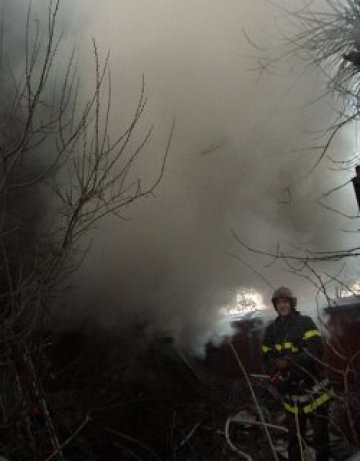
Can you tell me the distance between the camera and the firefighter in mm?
4172

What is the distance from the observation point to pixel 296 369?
→ 4.25 m

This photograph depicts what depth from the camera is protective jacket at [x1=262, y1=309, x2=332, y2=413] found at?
4194 mm

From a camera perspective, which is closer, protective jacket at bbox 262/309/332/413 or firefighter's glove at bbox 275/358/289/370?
protective jacket at bbox 262/309/332/413

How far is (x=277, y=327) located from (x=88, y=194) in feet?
8.98

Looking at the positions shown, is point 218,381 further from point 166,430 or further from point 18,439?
point 18,439

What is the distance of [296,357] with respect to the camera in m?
4.26

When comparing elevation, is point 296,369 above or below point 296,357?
below

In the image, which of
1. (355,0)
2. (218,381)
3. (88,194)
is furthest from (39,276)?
(218,381)

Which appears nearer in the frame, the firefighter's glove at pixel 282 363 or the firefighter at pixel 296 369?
the firefighter at pixel 296 369

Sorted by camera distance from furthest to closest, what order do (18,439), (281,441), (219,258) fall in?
(219,258) → (281,441) → (18,439)

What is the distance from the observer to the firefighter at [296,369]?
4.17 metres

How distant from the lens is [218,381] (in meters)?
7.32

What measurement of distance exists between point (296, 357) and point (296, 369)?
0.11 meters

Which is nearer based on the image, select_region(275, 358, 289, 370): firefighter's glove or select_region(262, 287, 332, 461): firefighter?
select_region(262, 287, 332, 461): firefighter
